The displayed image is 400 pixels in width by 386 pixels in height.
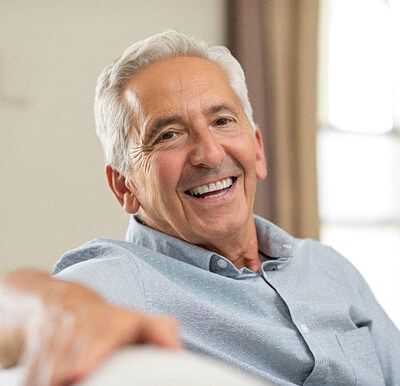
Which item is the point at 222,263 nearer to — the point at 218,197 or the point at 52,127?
the point at 218,197

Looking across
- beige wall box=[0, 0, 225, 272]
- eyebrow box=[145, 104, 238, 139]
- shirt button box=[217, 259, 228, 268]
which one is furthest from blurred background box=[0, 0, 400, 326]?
shirt button box=[217, 259, 228, 268]

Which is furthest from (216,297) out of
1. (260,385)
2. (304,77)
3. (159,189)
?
(304,77)

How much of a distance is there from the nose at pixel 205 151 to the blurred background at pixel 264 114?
1.13 m

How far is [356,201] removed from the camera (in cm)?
348

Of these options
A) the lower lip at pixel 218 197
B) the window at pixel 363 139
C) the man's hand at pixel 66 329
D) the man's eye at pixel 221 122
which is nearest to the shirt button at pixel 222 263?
the lower lip at pixel 218 197

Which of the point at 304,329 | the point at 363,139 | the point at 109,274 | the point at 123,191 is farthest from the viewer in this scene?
the point at 363,139

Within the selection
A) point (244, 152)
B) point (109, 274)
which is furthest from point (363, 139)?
point (109, 274)

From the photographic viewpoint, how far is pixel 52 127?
2420 millimetres

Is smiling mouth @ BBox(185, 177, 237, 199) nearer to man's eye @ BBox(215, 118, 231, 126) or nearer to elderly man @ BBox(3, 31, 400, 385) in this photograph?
elderly man @ BBox(3, 31, 400, 385)

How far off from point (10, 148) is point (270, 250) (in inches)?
48.0

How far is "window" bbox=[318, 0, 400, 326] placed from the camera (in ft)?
11.1

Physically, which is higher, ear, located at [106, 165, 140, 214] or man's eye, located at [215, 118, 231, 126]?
man's eye, located at [215, 118, 231, 126]

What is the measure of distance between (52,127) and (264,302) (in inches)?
54.8

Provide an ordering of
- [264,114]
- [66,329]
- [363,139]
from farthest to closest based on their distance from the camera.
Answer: [363,139] < [264,114] < [66,329]
